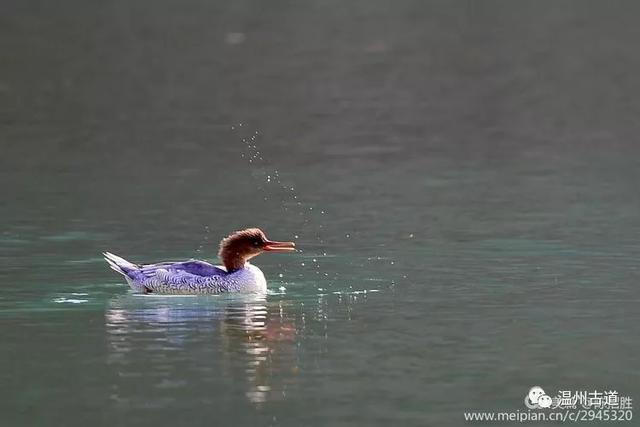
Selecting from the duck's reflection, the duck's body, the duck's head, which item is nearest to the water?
the duck's reflection

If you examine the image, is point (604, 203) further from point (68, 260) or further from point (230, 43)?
point (230, 43)

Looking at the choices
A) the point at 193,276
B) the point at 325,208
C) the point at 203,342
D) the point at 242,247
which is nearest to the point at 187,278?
the point at 193,276

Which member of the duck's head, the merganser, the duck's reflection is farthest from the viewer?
the duck's head

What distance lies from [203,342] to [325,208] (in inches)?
318

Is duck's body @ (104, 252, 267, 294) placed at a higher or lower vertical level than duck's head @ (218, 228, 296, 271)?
lower

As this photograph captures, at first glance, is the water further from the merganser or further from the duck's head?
the duck's head

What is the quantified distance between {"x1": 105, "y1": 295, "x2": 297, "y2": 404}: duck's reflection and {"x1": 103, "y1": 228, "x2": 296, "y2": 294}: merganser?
0.12m

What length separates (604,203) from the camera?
23.1m

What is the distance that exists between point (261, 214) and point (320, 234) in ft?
6.57

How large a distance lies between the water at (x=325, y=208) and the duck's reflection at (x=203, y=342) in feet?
0.12

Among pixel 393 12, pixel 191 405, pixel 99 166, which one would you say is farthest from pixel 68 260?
pixel 393 12

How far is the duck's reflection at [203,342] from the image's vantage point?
13688mm

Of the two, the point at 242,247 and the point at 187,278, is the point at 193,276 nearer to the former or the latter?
the point at 187,278

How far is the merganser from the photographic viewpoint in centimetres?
1730
